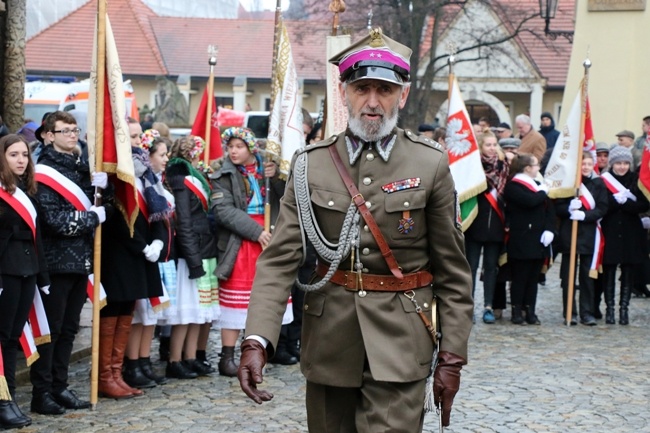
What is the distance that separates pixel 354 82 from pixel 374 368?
1.14 m

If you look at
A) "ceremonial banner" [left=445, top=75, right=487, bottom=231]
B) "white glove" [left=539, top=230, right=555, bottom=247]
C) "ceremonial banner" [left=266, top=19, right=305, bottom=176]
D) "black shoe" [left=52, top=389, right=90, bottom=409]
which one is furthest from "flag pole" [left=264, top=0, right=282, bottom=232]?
"white glove" [left=539, top=230, right=555, bottom=247]

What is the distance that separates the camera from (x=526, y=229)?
41.6 ft

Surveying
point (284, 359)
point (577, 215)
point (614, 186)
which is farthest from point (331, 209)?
point (614, 186)

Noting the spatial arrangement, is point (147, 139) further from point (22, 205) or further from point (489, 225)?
point (489, 225)

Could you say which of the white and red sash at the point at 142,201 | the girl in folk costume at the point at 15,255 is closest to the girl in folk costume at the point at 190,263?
the white and red sash at the point at 142,201

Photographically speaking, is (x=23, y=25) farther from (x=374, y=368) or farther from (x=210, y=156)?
(x=374, y=368)

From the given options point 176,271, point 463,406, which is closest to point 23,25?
point 176,271

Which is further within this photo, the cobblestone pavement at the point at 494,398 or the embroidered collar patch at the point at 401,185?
the cobblestone pavement at the point at 494,398

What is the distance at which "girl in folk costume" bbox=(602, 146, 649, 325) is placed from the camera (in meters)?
13.0

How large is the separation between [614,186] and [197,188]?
5.44m

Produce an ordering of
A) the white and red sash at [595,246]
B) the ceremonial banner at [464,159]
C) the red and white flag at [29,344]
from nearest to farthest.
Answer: the red and white flag at [29,344], the ceremonial banner at [464,159], the white and red sash at [595,246]

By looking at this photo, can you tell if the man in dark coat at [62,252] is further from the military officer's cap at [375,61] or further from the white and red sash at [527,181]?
the white and red sash at [527,181]

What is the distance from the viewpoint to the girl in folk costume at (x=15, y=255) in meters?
7.46

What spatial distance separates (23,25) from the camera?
1087cm
